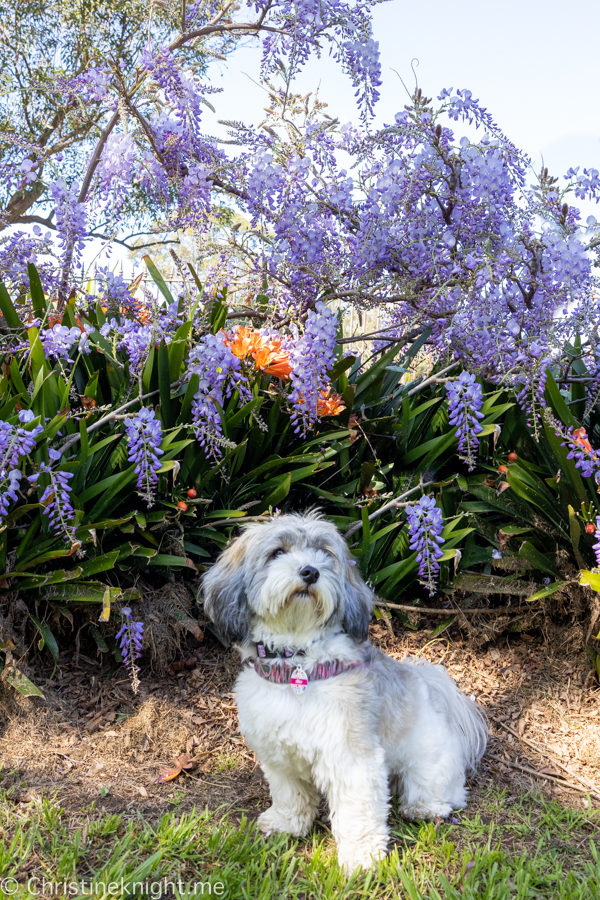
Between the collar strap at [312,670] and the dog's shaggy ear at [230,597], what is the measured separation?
17 centimetres

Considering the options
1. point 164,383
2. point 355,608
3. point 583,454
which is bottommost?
point 355,608

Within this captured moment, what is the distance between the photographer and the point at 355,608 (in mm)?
2789

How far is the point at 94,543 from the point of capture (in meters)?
3.42

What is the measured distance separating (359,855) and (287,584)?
1025 mm

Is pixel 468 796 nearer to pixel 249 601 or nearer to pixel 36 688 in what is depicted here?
pixel 249 601

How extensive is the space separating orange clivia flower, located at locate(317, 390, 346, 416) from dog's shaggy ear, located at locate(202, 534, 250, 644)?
1.37 meters

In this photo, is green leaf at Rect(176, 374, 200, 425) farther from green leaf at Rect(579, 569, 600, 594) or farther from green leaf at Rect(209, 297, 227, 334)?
green leaf at Rect(579, 569, 600, 594)

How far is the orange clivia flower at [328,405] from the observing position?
4027 millimetres

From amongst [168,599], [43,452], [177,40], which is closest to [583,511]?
[168,599]

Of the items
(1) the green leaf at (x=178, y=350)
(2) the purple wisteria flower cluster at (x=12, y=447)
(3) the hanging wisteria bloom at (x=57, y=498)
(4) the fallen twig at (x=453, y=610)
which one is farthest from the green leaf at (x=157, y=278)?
(4) the fallen twig at (x=453, y=610)

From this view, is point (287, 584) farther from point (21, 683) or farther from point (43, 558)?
point (21, 683)

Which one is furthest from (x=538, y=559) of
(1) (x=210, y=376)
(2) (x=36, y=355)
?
(2) (x=36, y=355)

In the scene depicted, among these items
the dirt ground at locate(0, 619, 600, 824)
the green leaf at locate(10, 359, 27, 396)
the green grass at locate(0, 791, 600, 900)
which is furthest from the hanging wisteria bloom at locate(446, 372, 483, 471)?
the green leaf at locate(10, 359, 27, 396)

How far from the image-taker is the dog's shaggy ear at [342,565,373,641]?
2764mm
